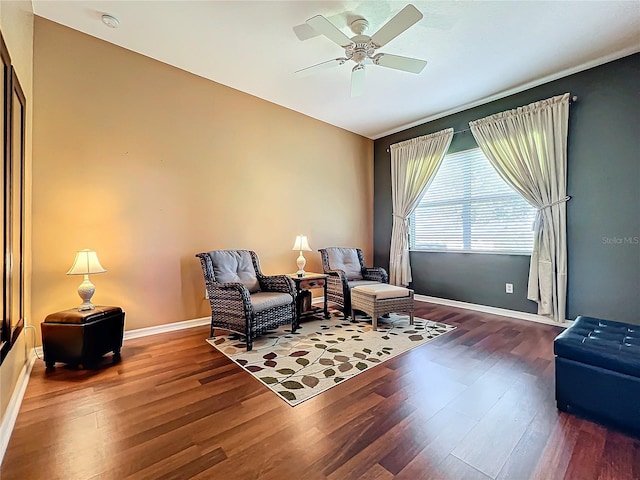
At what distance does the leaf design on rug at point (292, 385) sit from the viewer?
2.08m

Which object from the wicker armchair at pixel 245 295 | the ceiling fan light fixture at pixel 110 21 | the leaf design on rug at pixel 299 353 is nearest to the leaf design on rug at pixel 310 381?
the leaf design on rug at pixel 299 353

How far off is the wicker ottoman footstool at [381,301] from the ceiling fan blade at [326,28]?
2.49 m

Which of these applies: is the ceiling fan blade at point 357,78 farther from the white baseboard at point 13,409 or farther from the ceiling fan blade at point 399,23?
the white baseboard at point 13,409

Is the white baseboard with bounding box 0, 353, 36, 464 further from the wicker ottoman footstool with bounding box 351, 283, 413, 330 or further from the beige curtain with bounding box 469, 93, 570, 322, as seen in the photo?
the beige curtain with bounding box 469, 93, 570, 322

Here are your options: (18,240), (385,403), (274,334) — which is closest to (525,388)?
(385,403)

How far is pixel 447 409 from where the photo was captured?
6.02 feet

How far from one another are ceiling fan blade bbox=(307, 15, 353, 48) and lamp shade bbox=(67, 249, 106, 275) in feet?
8.47

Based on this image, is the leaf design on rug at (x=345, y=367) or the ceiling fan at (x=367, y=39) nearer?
the ceiling fan at (x=367, y=39)

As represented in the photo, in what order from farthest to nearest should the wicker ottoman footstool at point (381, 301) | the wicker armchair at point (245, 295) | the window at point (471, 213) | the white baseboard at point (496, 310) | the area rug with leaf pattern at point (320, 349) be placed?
1. the window at point (471, 213)
2. the white baseboard at point (496, 310)
3. the wicker ottoman footstool at point (381, 301)
4. the wicker armchair at point (245, 295)
5. the area rug with leaf pattern at point (320, 349)

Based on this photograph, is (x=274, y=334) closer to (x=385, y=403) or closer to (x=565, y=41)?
(x=385, y=403)

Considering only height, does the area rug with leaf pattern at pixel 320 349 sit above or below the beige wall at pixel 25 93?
below

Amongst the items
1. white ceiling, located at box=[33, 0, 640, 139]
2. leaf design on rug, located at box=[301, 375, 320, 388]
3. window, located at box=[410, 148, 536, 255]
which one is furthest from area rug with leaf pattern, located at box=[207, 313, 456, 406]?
white ceiling, located at box=[33, 0, 640, 139]

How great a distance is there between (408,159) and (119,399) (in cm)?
482

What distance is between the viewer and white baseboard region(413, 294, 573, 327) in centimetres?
359
